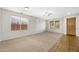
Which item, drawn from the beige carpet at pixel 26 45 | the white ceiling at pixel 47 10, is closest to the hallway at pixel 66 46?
the beige carpet at pixel 26 45

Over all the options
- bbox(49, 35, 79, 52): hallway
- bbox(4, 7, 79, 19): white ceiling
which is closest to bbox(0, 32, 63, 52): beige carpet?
bbox(49, 35, 79, 52): hallway

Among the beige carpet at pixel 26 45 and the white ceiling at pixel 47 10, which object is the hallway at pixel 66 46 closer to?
the beige carpet at pixel 26 45

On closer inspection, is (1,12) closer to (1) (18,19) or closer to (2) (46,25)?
(1) (18,19)

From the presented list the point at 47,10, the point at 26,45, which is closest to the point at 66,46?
the point at 26,45

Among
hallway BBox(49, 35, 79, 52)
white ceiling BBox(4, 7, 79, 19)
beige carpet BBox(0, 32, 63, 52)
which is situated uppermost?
white ceiling BBox(4, 7, 79, 19)

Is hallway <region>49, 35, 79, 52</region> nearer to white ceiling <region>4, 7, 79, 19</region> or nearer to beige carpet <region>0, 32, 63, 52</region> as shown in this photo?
beige carpet <region>0, 32, 63, 52</region>

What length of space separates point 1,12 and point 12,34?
1.45m

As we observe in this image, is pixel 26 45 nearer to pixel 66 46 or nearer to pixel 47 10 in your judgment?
pixel 66 46

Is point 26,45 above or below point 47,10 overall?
below

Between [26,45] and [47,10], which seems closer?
[26,45]

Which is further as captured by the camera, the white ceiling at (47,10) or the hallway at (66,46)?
the white ceiling at (47,10)

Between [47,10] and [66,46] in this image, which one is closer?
[66,46]
